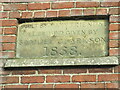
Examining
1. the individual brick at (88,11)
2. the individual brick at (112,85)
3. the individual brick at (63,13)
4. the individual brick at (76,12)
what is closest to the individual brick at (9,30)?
the individual brick at (63,13)

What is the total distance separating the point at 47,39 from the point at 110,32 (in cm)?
57

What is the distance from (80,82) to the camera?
3229 millimetres

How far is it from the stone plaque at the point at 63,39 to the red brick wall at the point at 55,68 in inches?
2.9

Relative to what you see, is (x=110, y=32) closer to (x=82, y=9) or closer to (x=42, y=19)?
(x=82, y=9)

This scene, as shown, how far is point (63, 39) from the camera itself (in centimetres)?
341

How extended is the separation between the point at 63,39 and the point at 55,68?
30cm

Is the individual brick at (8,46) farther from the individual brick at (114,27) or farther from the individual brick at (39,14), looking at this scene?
the individual brick at (114,27)

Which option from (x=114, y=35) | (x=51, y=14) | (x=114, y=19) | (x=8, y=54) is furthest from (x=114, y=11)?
(x=8, y=54)

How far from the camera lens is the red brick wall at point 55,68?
127 inches

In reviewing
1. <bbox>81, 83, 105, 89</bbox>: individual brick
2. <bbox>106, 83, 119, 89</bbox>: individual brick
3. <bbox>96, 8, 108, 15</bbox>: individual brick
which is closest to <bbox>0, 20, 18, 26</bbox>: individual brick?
<bbox>96, 8, 108, 15</bbox>: individual brick

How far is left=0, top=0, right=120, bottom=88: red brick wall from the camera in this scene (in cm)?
323

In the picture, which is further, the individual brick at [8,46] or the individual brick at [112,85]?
the individual brick at [8,46]

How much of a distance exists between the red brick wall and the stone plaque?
7 cm

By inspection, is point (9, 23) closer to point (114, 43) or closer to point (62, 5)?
point (62, 5)
